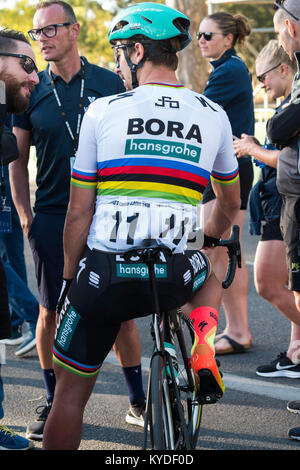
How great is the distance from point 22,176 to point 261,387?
83.8 inches

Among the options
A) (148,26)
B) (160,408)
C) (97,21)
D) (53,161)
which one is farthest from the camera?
(97,21)

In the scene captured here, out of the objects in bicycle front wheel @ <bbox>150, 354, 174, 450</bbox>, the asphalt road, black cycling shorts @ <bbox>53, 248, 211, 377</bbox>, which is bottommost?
the asphalt road

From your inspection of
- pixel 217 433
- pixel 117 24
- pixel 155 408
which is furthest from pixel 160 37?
pixel 217 433

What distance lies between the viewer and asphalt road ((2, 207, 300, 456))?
433 cm

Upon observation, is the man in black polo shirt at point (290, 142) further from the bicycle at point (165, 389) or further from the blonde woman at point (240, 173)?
the blonde woman at point (240, 173)

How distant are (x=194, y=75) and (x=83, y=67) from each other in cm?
1284

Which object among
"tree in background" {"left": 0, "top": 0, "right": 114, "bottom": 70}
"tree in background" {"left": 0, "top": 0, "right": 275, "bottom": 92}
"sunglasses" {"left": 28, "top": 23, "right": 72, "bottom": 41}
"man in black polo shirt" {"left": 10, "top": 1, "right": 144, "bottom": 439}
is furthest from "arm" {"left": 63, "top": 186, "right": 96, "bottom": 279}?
"tree in background" {"left": 0, "top": 0, "right": 114, "bottom": 70}

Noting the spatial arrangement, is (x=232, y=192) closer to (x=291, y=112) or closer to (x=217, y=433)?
(x=291, y=112)

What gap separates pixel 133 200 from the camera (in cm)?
299

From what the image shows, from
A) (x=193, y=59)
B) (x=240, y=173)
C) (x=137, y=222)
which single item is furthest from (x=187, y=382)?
(x=193, y=59)

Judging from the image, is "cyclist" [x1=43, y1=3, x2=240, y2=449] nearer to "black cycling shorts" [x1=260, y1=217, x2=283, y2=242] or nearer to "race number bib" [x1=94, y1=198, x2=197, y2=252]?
"race number bib" [x1=94, y1=198, x2=197, y2=252]

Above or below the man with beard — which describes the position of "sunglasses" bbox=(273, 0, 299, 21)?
above

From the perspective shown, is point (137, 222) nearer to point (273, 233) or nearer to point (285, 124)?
point (285, 124)

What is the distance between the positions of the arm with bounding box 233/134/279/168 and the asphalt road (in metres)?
1.52
